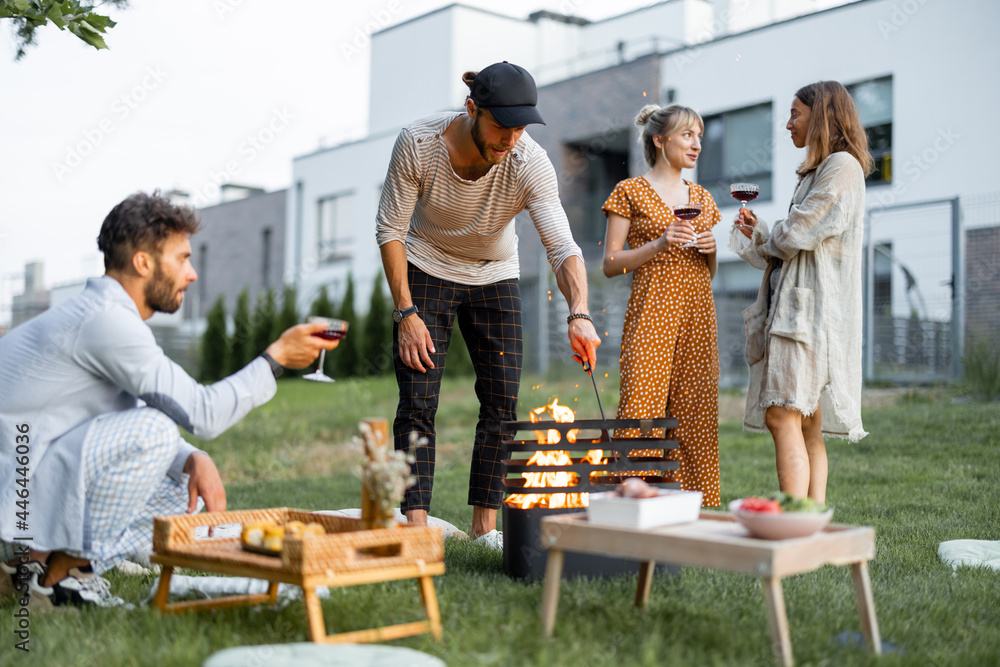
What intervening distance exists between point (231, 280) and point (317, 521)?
24748 millimetres

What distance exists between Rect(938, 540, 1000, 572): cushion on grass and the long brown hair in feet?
5.09

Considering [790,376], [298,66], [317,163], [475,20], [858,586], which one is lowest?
[858,586]

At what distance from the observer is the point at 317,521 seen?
2746mm

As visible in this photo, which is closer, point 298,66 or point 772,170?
point 298,66

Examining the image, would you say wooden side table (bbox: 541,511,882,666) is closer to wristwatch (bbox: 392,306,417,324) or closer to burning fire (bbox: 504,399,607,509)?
burning fire (bbox: 504,399,607,509)

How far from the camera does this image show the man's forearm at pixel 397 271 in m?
3.66

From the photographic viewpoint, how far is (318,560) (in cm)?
213

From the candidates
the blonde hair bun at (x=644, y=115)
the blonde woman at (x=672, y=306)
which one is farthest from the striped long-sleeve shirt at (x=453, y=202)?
the blonde hair bun at (x=644, y=115)

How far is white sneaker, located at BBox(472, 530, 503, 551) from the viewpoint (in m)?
3.69

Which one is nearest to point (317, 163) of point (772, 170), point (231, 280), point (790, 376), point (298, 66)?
point (231, 280)

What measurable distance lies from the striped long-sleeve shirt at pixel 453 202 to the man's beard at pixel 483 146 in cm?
16

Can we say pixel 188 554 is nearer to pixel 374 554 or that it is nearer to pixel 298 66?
pixel 374 554

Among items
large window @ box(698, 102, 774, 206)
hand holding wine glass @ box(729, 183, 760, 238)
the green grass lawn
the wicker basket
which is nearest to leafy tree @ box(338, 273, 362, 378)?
Answer: large window @ box(698, 102, 774, 206)

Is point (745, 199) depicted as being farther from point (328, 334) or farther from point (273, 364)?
point (273, 364)
